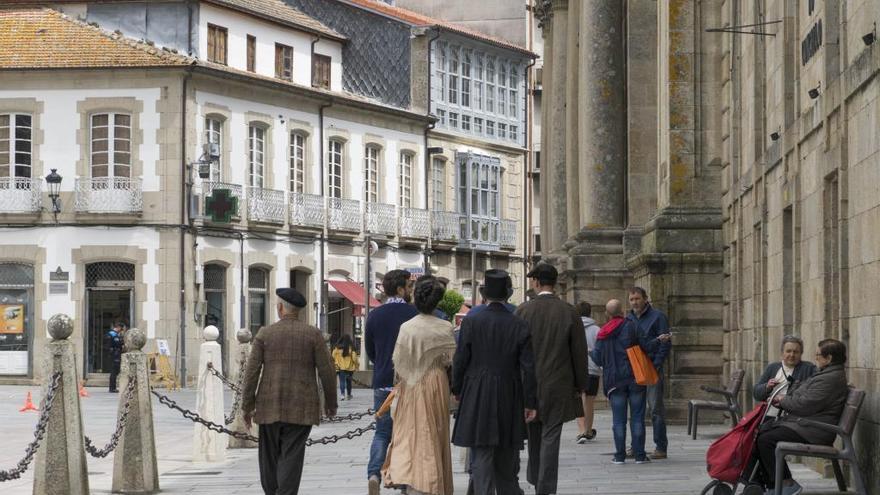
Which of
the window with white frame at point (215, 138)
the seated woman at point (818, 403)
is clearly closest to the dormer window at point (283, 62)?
the window with white frame at point (215, 138)

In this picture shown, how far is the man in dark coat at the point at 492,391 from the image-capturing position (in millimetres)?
14508

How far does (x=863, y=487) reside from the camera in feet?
45.1

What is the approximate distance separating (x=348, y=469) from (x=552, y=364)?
17.1ft

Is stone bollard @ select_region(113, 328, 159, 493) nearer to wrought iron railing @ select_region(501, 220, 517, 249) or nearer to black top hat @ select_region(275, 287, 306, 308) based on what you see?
black top hat @ select_region(275, 287, 306, 308)

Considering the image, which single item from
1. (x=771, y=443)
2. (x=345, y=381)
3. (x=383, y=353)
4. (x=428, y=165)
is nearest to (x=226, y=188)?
(x=345, y=381)

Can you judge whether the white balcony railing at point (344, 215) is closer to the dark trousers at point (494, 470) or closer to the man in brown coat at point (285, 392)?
the man in brown coat at point (285, 392)

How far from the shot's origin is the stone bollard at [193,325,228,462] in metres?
21.9

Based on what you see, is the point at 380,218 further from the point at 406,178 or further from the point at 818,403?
the point at 818,403

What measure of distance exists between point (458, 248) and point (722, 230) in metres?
42.1

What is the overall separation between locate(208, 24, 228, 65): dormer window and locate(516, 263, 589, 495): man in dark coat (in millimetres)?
39386

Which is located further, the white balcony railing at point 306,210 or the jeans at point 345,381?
the white balcony railing at point 306,210

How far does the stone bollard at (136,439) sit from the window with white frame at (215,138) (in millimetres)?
36895

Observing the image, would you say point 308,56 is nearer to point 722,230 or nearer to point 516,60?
point 516,60

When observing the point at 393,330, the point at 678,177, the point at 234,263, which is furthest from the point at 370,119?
the point at 393,330
